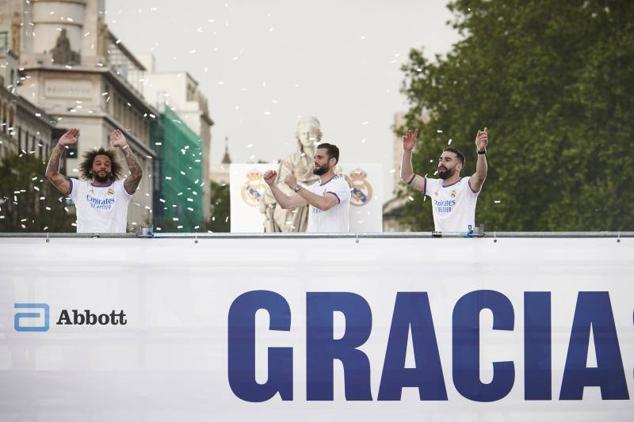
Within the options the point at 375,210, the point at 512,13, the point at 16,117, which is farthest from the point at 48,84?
the point at 375,210

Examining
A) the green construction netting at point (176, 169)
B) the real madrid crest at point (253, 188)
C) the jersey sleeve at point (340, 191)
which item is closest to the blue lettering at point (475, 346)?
the jersey sleeve at point (340, 191)

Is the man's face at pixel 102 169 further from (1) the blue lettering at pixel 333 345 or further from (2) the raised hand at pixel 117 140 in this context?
(1) the blue lettering at pixel 333 345

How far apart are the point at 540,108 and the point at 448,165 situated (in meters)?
29.5

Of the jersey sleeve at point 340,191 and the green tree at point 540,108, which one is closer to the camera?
the jersey sleeve at point 340,191

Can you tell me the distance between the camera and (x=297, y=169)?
16.2 m

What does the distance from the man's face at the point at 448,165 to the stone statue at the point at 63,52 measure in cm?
9067

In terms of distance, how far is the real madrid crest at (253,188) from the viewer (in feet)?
53.3

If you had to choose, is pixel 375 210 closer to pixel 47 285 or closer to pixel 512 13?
pixel 47 285

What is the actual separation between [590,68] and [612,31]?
1.83 metres

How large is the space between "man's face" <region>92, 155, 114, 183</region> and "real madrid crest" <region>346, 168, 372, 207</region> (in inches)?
256

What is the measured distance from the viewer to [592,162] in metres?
37.0

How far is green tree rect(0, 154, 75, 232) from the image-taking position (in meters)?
51.5

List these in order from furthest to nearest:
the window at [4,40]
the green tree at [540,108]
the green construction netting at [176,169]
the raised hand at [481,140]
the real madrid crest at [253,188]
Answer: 1. the green construction netting at [176,169]
2. the window at [4,40]
3. the green tree at [540,108]
4. the real madrid crest at [253,188]
5. the raised hand at [481,140]

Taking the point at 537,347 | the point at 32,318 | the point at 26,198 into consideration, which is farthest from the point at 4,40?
the point at 537,347
